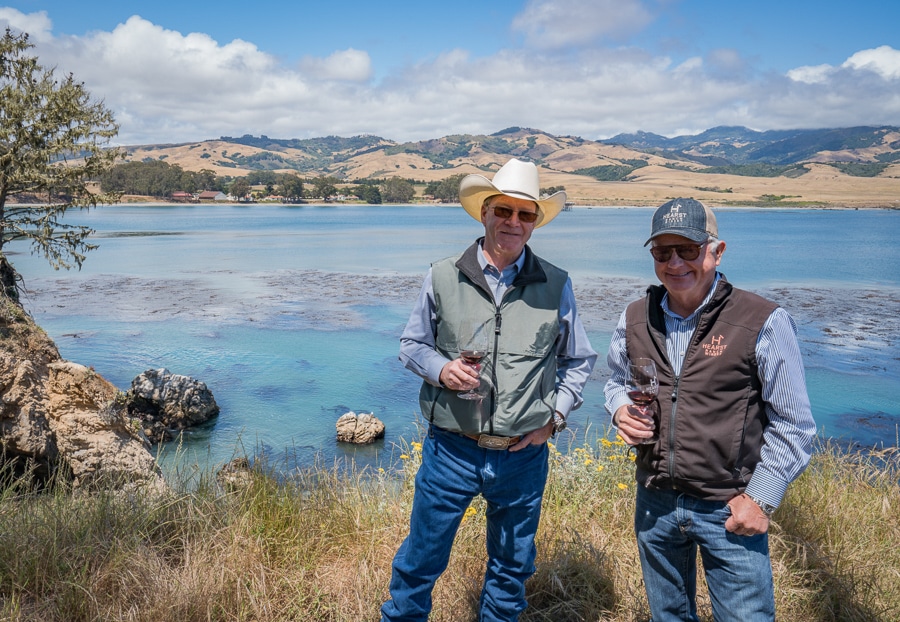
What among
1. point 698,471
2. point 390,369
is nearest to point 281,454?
point 390,369

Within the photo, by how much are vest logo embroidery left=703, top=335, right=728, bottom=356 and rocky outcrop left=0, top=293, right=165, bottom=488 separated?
591 centimetres

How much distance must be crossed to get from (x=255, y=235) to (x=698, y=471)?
192 feet

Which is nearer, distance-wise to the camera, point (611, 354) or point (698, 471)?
point (698, 471)

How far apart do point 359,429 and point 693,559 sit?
9.54 metres

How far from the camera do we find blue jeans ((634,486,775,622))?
8.07 ft

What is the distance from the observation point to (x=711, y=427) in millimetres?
2488

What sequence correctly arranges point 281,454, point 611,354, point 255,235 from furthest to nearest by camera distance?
point 255,235
point 281,454
point 611,354

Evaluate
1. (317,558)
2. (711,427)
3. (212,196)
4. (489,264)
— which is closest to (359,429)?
(317,558)

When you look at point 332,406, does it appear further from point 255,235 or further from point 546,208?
point 255,235

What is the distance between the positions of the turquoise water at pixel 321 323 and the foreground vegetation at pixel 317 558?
2675 millimetres

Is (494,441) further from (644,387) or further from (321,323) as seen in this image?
(321,323)

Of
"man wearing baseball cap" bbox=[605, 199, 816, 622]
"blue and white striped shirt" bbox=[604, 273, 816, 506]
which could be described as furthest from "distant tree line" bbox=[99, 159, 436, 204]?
"blue and white striped shirt" bbox=[604, 273, 816, 506]

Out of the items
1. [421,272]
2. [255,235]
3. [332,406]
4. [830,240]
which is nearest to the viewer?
[332,406]

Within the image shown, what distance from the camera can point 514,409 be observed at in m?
2.82
